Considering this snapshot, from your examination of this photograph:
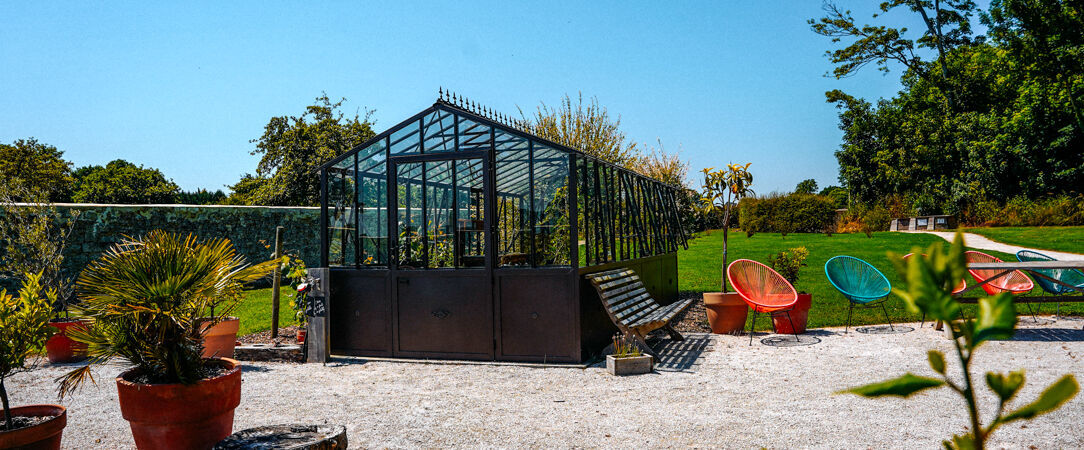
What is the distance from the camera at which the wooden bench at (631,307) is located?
7.30 meters

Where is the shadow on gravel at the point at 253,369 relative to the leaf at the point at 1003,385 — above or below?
below

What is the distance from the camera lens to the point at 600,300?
7.75 meters

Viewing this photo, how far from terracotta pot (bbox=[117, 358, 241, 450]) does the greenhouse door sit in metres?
3.84

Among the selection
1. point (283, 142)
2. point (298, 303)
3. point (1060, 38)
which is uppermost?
point (1060, 38)

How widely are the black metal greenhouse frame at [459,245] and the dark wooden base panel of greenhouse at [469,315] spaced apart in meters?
0.01

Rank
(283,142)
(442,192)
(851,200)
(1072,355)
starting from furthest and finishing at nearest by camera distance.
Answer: (851,200) → (283,142) → (442,192) → (1072,355)

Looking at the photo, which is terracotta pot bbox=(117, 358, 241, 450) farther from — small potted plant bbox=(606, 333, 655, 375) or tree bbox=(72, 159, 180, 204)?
tree bbox=(72, 159, 180, 204)

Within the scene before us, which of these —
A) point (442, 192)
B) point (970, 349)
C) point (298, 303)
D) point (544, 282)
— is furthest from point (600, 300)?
point (970, 349)

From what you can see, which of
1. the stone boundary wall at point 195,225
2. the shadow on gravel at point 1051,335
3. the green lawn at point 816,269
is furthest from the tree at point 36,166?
the shadow on gravel at point 1051,335

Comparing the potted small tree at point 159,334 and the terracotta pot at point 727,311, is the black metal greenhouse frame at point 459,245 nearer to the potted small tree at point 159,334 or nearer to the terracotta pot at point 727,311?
the terracotta pot at point 727,311

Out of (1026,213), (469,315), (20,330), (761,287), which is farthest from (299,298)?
(1026,213)

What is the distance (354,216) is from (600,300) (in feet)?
10.6

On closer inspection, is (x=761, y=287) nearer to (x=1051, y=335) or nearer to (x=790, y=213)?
(x=1051, y=335)

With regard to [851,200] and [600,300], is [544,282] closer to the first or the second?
[600,300]
